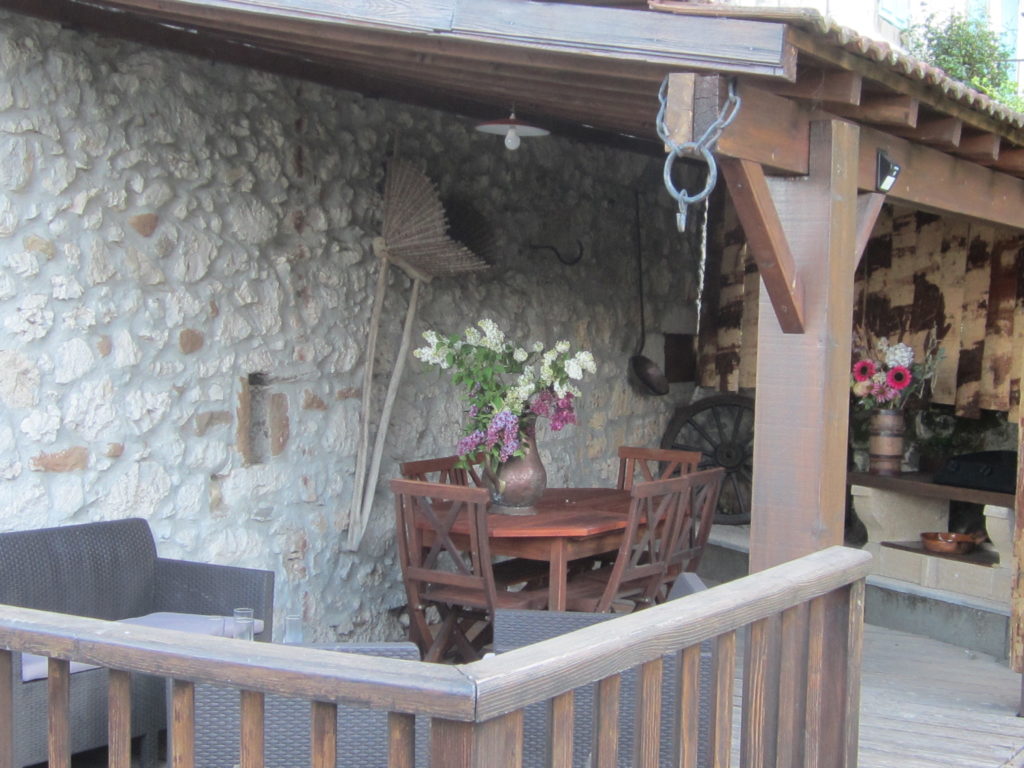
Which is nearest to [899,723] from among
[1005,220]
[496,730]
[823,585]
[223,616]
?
[823,585]

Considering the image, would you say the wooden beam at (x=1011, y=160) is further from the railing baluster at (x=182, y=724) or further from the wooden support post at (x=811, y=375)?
the railing baluster at (x=182, y=724)

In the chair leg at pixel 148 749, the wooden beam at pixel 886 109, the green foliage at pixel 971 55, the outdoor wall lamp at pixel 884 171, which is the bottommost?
the chair leg at pixel 148 749

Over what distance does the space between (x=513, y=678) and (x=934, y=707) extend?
2835 mm

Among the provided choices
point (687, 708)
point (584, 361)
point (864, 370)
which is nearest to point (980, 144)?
point (584, 361)

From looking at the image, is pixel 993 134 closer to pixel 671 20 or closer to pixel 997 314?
pixel 671 20

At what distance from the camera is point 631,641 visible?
69.1 inches

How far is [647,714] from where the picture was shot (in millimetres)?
1833

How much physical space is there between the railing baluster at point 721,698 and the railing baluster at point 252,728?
820mm

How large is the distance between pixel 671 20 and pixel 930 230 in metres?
3.49

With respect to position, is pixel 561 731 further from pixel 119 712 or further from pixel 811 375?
pixel 811 375

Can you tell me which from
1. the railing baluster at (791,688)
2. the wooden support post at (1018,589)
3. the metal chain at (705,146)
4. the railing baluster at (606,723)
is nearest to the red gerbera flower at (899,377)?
the wooden support post at (1018,589)

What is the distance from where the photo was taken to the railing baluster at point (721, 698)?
203cm

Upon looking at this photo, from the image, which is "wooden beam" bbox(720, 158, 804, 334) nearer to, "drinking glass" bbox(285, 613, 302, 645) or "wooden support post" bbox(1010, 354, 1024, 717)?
"wooden support post" bbox(1010, 354, 1024, 717)

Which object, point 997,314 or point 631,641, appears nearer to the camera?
point 631,641
